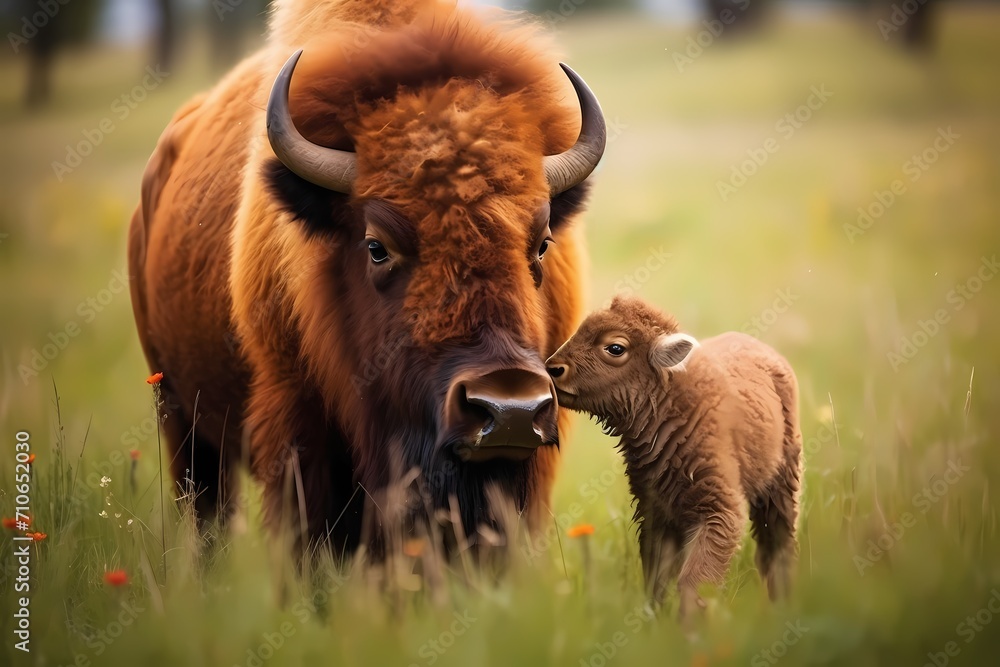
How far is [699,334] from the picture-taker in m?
10.3

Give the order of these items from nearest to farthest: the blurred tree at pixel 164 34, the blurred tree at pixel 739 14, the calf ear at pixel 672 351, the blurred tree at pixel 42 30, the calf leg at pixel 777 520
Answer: the calf ear at pixel 672 351 < the calf leg at pixel 777 520 < the blurred tree at pixel 42 30 < the blurred tree at pixel 739 14 < the blurred tree at pixel 164 34

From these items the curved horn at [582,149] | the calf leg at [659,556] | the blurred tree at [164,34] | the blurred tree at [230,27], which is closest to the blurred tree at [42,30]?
the blurred tree at [164,34]

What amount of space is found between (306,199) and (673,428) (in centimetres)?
201

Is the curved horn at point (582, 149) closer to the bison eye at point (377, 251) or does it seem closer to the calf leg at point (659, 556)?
the bison eye at point (377, 251)

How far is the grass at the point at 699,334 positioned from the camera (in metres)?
4.10

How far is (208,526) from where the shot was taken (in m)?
6.61

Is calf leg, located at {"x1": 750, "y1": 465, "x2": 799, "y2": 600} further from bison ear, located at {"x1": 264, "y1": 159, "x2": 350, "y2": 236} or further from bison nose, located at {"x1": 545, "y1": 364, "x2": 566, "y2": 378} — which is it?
bison ear, located at {"x1": 264, "y1": 159, "x2": 350, "y2": 236}

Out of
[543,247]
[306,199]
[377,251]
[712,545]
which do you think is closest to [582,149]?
[543,247]

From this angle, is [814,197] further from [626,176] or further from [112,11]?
[112,11]

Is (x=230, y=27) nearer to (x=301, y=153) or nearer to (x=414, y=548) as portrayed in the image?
(x=301, y=153)

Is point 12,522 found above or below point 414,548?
below

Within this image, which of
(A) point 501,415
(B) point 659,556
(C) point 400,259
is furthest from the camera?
(B) point 659,556

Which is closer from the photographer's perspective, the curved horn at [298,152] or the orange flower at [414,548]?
the orange flower at [414,548]

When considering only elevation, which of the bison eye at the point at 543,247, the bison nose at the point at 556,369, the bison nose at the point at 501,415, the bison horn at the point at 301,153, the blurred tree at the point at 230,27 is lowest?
the blurred tree at the point at 230,27
